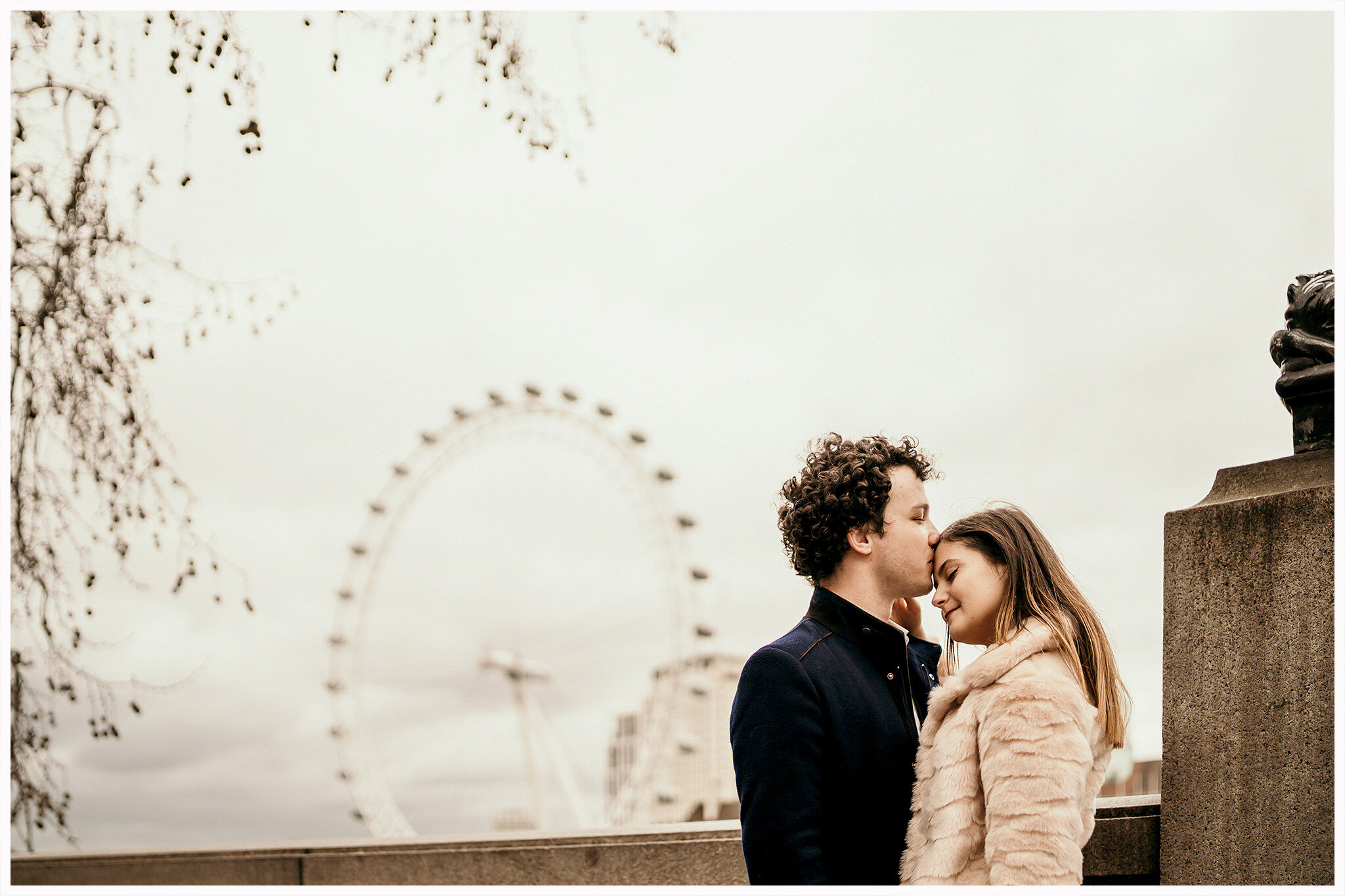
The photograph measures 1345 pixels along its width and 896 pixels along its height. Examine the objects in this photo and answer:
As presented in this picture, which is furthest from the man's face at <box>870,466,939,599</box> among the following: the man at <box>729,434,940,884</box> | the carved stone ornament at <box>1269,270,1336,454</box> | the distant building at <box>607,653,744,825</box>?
the distant building at <box>607,653,744,825</box>

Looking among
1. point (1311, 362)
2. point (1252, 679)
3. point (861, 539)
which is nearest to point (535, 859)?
point (861, 539)

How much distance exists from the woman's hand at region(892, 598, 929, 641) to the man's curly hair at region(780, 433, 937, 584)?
0.43 metres

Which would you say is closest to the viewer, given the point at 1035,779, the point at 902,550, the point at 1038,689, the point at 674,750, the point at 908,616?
the point at 1035,779

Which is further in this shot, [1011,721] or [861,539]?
[861,539]

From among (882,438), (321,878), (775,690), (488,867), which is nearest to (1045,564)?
(882,438)

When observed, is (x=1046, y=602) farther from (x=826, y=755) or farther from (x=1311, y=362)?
(x=1311, y=362)

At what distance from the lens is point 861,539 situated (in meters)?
3.32

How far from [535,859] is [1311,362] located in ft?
11.8

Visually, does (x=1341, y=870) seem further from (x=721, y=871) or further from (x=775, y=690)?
(x=721, y=871)

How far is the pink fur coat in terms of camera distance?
2658 millimetres

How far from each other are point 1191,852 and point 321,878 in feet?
13.6

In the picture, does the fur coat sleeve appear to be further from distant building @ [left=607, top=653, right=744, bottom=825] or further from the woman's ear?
distant building @ [left=607, top=653, right=744, bottom=825]

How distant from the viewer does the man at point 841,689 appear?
2.91 m

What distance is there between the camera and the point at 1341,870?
9.50ft
